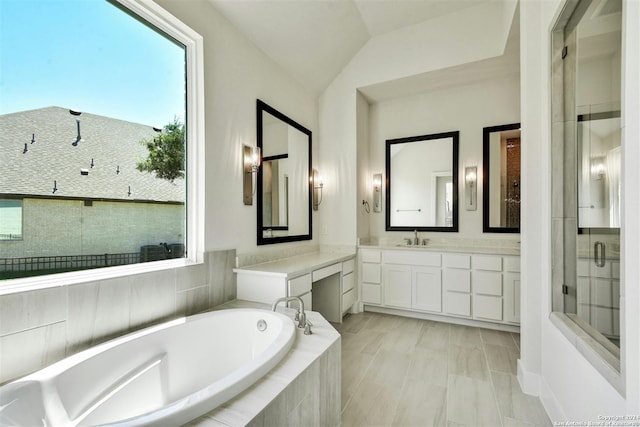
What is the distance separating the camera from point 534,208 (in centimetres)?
189

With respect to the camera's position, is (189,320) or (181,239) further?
(181,239)

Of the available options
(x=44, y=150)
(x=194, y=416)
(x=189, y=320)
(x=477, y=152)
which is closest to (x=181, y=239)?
(x=189, y=320)

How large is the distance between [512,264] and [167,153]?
10.8 feet

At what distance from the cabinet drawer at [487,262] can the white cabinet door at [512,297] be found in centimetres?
12

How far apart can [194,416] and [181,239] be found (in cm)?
137

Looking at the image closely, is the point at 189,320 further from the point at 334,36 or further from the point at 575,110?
the point at 334,36

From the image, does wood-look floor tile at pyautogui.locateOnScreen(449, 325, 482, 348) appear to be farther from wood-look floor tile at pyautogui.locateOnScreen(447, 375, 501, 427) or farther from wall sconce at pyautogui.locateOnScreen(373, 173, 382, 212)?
wall sconce at pyautogui.locateOnScreen(373, 173, 382, 212)

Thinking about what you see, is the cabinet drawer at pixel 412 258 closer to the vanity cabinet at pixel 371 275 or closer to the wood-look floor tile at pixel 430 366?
the vanity cabinet at pixel 371 275

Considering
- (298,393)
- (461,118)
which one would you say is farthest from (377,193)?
(298,393)

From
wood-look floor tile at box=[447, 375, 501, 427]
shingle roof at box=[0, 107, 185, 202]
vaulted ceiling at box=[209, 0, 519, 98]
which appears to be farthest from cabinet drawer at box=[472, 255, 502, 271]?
shingle roof at box=[0, 107, 185, 202]

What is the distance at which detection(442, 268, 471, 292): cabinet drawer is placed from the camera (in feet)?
10.1

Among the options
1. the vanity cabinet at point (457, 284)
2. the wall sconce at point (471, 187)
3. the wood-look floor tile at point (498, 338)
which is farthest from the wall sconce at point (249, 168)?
the wood-look floor tile at point (498, 338)

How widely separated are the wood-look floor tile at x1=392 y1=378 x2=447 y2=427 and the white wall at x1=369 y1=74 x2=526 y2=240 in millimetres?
2027

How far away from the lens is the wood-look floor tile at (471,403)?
167 cm
